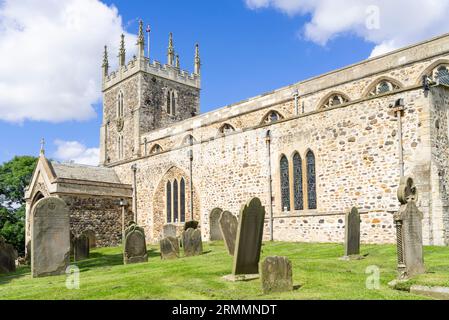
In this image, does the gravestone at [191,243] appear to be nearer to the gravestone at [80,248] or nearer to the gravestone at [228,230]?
the gravestone at [228,230]

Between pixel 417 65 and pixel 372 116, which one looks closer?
pixel 372 116

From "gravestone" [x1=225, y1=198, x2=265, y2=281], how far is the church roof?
66.3 feet

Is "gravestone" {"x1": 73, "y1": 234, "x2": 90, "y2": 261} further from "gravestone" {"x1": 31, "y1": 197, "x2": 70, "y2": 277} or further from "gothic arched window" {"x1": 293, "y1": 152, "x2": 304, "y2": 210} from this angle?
"gothic arched window" {"x1": 293, "y1": 152, "x2": 304, "y2": 210}

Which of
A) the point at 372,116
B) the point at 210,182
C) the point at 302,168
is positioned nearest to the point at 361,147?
the point at 372,116

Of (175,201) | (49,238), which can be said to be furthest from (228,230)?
(175,201)

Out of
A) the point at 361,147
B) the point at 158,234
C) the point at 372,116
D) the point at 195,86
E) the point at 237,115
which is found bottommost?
the point at 158,234

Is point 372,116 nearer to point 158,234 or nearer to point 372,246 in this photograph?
point 372,246

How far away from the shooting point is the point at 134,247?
14.9 meters

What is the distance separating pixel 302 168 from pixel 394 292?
36.0 feet

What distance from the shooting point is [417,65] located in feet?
69.1

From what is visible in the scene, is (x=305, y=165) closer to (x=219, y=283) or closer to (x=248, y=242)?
(x=248, y=242)

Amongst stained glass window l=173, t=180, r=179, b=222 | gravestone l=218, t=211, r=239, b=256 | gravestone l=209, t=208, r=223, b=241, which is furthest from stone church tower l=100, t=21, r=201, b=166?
gravestone l=218, t=211, r=239, b=256

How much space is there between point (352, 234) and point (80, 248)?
34.6 feet

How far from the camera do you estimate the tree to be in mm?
37828
